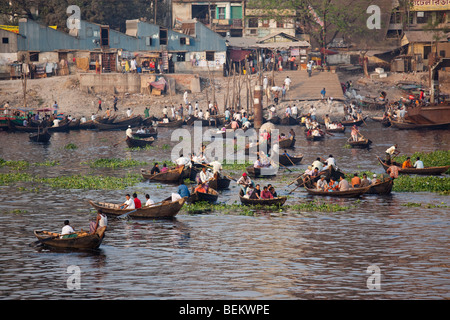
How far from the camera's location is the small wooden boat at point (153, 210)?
27.3 metres

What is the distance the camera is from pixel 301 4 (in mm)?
74812

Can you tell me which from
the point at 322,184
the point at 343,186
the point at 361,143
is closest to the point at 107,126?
the point at 361,143

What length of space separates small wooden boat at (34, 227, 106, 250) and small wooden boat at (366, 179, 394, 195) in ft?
44.9

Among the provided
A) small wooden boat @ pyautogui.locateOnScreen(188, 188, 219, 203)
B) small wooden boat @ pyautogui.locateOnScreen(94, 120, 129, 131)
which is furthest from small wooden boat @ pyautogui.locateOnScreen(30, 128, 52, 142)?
small wooden boat @ pyautogui.locateOnScreen(188, 188, 219, 203)

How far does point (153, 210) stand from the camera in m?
27.4

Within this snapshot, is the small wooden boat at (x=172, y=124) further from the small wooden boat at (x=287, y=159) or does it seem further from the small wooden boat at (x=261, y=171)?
the small wooden boat at (x=261, y=171)

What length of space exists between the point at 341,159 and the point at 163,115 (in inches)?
998

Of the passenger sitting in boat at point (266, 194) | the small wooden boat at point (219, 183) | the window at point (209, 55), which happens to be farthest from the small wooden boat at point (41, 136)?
the passenger sitting in boat at point (266, 194)

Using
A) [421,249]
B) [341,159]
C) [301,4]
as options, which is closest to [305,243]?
[421,249]

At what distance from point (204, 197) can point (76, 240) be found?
851 centimetres

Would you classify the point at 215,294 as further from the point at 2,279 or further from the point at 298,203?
the point at 298,203

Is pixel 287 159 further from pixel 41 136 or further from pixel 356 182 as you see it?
pixel 41 136

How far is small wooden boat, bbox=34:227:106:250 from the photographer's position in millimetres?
22766

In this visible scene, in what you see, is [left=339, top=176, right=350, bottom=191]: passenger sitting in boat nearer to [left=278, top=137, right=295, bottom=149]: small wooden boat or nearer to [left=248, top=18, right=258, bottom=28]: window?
[left=278, top=137, right=295, bottom=149]: small wooden boat
